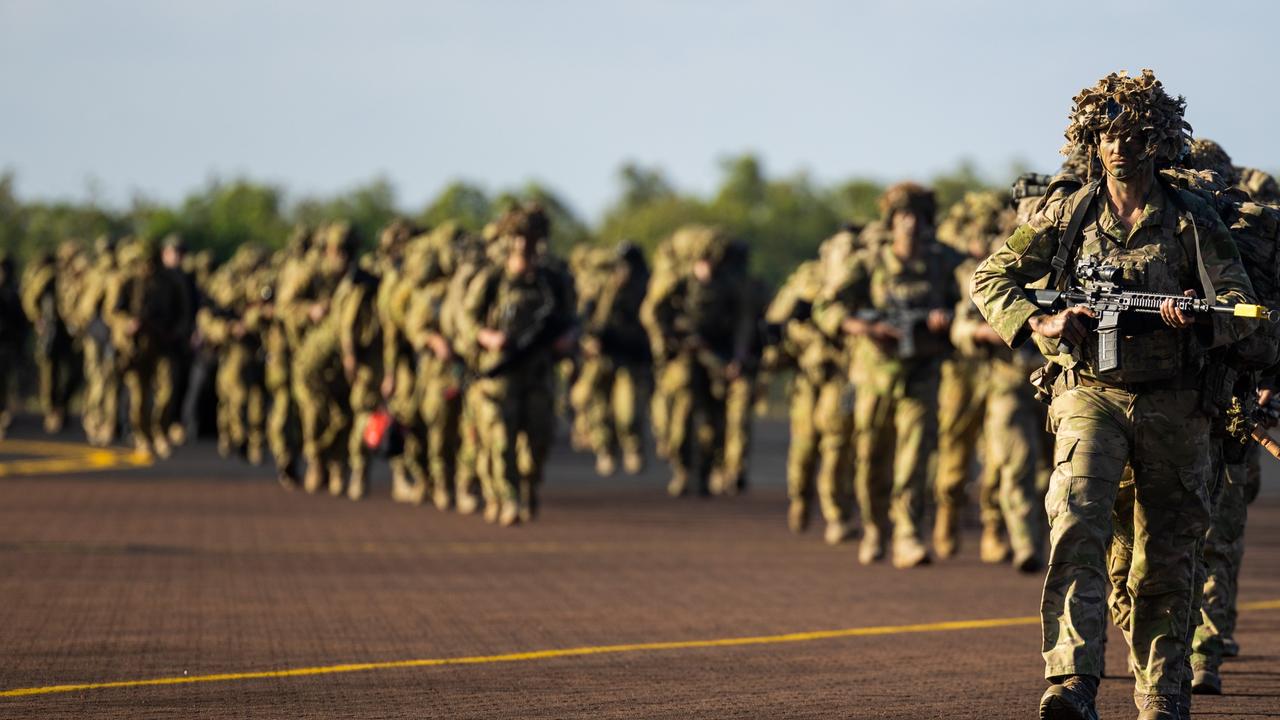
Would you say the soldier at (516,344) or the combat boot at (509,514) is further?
the combat boot at (509,514)

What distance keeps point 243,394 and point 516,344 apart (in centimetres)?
1080

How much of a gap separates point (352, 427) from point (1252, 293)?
14751 mm

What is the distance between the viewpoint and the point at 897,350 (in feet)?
48.5

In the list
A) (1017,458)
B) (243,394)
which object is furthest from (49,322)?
(1017,458)

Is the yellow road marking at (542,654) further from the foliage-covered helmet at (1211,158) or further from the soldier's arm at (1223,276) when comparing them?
the soldier's arm at (1223,276)

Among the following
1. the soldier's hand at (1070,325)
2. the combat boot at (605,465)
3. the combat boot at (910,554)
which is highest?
the soldier's hand at (1070,325)

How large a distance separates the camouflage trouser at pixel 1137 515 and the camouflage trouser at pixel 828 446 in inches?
292

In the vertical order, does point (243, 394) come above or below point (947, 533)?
above

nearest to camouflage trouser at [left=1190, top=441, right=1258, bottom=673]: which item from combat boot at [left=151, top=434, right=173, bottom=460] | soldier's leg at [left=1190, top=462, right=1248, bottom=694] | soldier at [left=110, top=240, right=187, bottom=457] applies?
soldier's leg at [left=1190, top=462, right=1248, bottom=694]

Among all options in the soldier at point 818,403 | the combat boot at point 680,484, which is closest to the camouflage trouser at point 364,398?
the combat boot at point 680,484

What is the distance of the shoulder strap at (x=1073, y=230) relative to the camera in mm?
8016

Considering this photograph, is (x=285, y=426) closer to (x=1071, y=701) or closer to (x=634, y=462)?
(x=634, y=462)

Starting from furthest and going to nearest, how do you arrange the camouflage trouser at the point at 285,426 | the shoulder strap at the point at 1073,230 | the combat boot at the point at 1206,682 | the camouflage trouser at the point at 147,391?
the camouflage trouser at the point at 147,391
the camouflage trouser at the point at 285,426
the combat boot at the point at 1206,682
the shoulder strap at the point at 1073,230

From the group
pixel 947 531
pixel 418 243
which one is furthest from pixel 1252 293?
pixel 418 243
